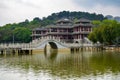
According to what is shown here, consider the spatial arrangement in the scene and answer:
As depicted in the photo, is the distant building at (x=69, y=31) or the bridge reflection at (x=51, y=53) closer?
the bridge reflection at (x=51, y=53)

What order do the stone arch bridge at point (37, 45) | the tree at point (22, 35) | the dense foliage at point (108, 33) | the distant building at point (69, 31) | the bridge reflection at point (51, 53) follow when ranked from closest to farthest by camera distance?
the bridge reflection at point (51, 53)
the stone arch bridge at point (37, 45)
the dense foliage at point (108, 33)
the distant building at point (69, 31)
the tree at point (22, 35)

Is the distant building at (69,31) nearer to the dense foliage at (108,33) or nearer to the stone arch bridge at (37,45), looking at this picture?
the stone arch bridge at (37,45)

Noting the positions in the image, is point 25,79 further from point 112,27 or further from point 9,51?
point 112,27

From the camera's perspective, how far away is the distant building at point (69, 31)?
89938mm

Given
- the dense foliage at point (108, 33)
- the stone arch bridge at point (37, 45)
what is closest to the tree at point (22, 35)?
the stone arch bridge at point (37, 45)

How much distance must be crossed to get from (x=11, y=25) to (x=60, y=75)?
357 feet

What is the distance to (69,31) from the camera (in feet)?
320

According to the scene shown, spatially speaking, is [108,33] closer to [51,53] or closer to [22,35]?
[51,53]

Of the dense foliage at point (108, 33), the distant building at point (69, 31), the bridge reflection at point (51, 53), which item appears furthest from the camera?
the distant building at point (69, 31)

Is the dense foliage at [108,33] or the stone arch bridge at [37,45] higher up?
the dense foliage at [108,33]

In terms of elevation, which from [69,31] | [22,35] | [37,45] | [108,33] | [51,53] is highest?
[69,31]

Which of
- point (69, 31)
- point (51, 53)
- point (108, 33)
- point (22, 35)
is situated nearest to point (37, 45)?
point (51, 53)

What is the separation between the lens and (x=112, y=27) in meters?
72.5

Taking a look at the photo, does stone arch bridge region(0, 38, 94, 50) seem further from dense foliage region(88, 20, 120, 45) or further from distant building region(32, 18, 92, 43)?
distant building region(32, 18, 92, 43)
